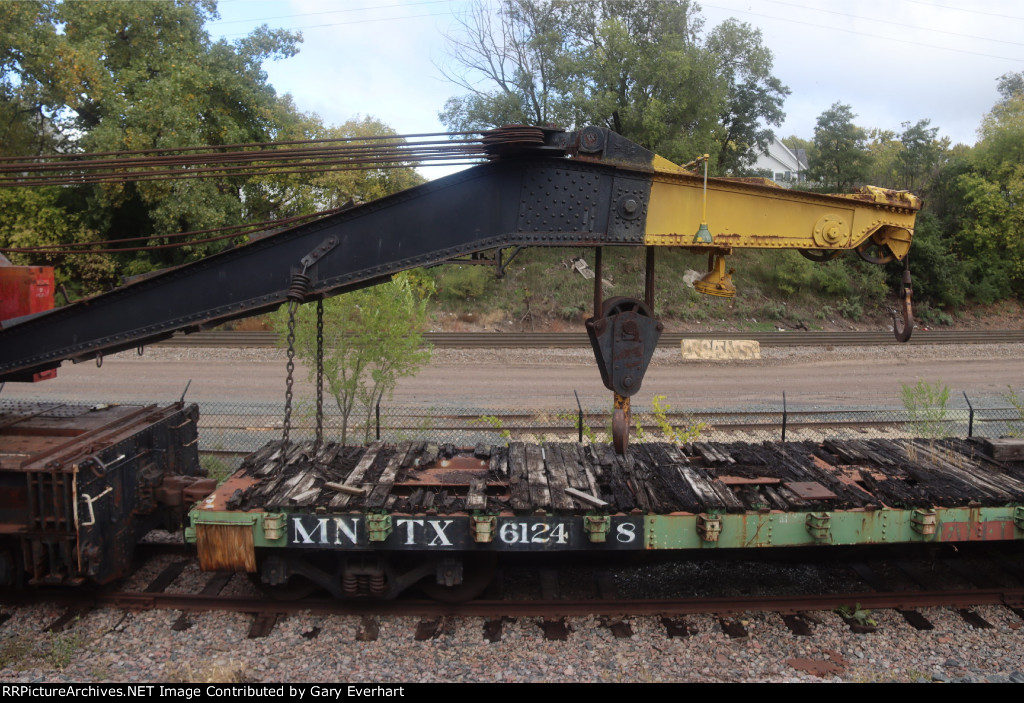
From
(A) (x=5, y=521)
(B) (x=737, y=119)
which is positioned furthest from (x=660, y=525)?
(B) (x=737, y=119)

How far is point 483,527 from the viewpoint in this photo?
6477 millimetres

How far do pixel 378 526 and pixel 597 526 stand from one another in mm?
2186

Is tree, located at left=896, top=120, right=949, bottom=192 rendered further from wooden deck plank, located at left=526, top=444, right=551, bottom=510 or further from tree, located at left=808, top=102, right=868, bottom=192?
wooden deck plank, located at left=526, top=444, right=551, bottom=510

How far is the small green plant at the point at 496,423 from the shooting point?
505 inches

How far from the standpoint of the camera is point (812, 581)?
805cm

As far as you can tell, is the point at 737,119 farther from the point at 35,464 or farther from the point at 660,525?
the point at 35,464

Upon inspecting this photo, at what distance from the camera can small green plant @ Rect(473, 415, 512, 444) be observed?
42.0ft

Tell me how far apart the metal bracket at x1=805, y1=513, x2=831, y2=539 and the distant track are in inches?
720

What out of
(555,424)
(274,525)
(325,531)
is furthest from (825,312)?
(274,525)

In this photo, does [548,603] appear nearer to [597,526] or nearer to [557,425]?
[597,526]

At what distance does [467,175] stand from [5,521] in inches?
237

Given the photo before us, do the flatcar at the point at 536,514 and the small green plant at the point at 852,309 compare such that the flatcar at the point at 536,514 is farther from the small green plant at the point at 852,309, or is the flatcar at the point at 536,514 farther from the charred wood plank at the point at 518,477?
the small green plant at the point at 852,309

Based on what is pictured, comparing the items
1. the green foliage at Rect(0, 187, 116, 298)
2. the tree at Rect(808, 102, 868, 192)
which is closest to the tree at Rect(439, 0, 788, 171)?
the tree at Rect(808, 102, 868, 192)

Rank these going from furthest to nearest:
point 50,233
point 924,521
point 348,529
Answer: point 50,233 < point 924,521 < point 348,529
